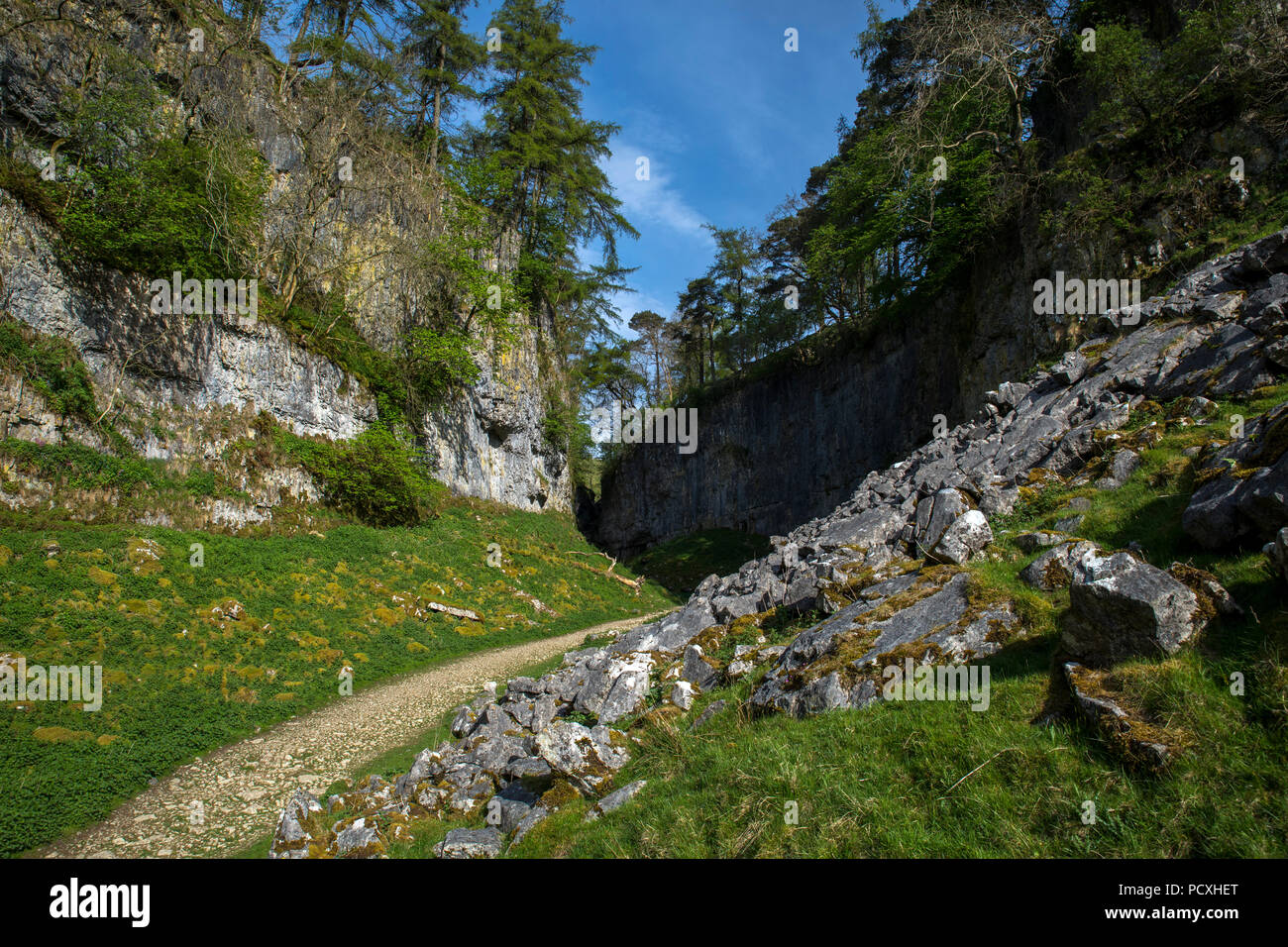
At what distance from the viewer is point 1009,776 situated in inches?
152

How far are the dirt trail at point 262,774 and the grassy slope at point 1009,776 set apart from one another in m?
4.57

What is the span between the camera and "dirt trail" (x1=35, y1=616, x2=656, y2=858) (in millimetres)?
6883

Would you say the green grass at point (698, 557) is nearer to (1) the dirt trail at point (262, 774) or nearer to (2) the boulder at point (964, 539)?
(1) the dirt trail at point (262, 774)

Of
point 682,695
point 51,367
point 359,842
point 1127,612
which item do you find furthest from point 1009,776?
point 51,367

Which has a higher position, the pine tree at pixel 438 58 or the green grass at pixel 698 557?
the pine tree at pixel 438 58

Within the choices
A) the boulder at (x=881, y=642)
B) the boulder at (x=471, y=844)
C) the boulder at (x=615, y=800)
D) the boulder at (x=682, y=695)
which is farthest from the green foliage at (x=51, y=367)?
the boulder at (x=881, y=642)

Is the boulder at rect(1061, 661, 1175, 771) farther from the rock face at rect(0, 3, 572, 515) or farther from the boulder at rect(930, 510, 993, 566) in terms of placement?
the rock face at rect(0, 3, 572, 515)

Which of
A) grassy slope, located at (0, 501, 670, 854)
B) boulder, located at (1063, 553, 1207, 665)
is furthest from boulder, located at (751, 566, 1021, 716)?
grassy slope, located at (0, 501, 670, 854)

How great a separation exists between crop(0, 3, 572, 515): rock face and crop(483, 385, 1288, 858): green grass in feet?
51.9

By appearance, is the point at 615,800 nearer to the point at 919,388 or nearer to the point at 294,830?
the point at 294,830

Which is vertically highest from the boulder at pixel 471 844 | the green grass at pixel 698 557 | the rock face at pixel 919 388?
the rock face at pixel 919 388

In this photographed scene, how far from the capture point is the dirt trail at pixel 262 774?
22.6ft

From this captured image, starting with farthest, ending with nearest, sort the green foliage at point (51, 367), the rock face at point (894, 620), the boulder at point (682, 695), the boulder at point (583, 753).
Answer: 1. the green foliage at point (51, 367)
2. the boulder at point (682, 695)
3. the boulder at point (583, 753)
4. the rock face at point (894, 620)
